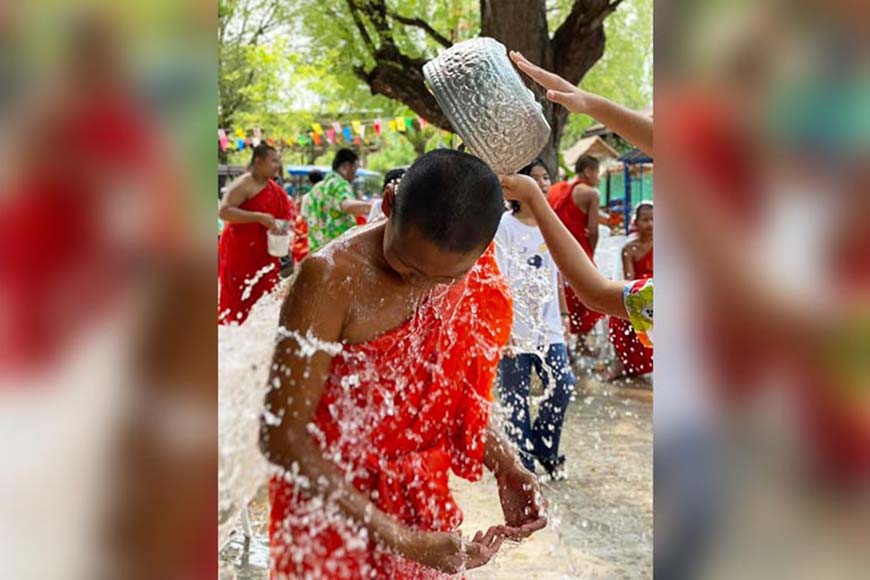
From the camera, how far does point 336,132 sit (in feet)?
71.2

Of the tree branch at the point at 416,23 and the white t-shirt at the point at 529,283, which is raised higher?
the tree branch at the point at 416,23

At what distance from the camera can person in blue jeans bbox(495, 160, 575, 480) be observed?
512 cm

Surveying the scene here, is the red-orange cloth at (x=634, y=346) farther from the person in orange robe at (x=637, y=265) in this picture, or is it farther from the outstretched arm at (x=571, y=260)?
the outstretched arm at (x=571, y=260)

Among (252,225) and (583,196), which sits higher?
(583,196)

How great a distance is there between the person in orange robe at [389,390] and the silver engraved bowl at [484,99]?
9 centimetres

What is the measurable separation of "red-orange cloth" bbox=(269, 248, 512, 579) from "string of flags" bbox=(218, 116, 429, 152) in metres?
17.5

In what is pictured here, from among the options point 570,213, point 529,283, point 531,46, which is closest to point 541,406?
point 529,283

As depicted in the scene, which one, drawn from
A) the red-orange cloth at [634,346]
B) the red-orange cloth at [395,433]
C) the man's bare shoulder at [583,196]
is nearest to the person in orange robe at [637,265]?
the red-orange cloth at [634,346]

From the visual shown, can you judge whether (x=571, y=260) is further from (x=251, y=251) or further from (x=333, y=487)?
(x=251, y=251)

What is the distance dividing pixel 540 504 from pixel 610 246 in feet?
29.5

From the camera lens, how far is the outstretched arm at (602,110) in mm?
1924

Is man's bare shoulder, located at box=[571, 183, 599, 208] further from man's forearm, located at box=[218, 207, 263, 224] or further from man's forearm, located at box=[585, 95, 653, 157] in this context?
man's forearm, located at box=[585, 95, 653, 157]

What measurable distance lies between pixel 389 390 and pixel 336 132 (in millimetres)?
20215

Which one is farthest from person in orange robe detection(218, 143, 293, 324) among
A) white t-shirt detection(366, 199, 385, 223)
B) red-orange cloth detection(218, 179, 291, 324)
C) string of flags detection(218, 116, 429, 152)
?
string of flags detection(218, 116, 429, 152)
